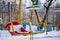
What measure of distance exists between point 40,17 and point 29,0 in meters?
0.19

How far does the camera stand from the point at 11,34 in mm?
1443

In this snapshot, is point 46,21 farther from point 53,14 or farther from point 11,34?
point 11,34

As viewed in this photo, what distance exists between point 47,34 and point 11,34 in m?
0.33

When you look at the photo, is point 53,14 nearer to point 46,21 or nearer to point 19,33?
point 46,21

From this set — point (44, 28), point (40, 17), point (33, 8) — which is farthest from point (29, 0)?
point (44, 28)

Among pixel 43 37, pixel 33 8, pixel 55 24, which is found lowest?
pixel 43 37

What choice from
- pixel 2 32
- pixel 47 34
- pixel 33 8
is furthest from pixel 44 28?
pixel 2 32

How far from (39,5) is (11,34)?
37cm

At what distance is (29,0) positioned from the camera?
1.44 metres

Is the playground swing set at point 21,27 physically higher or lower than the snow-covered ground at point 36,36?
higher

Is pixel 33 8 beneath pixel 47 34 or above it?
above

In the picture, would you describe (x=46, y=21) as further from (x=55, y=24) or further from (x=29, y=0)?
(x=29, y=0)

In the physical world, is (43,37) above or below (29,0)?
below

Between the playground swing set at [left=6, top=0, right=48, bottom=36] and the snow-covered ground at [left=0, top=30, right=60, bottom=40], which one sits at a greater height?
the playground swing set at [left=6, top=0, right=48, bottom=36]
